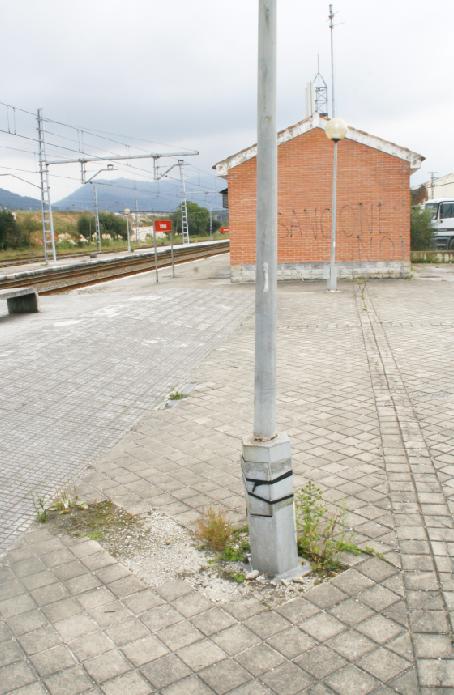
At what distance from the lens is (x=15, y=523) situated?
4469 mm

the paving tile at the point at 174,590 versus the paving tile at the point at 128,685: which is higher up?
the paving tile at the point at 174,590

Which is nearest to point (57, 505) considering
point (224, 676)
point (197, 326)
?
point (224, 676)

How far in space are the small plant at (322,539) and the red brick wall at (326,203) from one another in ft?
48.0

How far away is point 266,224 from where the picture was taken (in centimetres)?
351

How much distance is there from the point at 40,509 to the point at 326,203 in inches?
594

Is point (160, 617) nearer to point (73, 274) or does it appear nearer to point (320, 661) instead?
point (320, 661)

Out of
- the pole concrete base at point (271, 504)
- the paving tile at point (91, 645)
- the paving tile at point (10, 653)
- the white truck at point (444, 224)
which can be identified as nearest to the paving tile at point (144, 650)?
the paving tile at point (91, 645)

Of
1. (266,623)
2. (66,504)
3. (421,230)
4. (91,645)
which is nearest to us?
(91,645)

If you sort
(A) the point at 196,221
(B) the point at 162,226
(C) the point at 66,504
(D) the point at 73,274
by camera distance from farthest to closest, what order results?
(A) the point at 196,221, (D) the point at 73,274, (B) the point at 162,226, (C) the point at 66,504

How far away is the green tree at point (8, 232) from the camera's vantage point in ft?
162

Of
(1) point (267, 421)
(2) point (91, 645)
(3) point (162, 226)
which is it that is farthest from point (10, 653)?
(3) point (162, 226)

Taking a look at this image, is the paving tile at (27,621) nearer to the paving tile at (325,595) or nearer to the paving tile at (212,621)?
the paving tile at (212,621)

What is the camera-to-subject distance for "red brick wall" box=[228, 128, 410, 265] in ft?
58.4

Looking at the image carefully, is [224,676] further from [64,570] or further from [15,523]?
[15,523]
